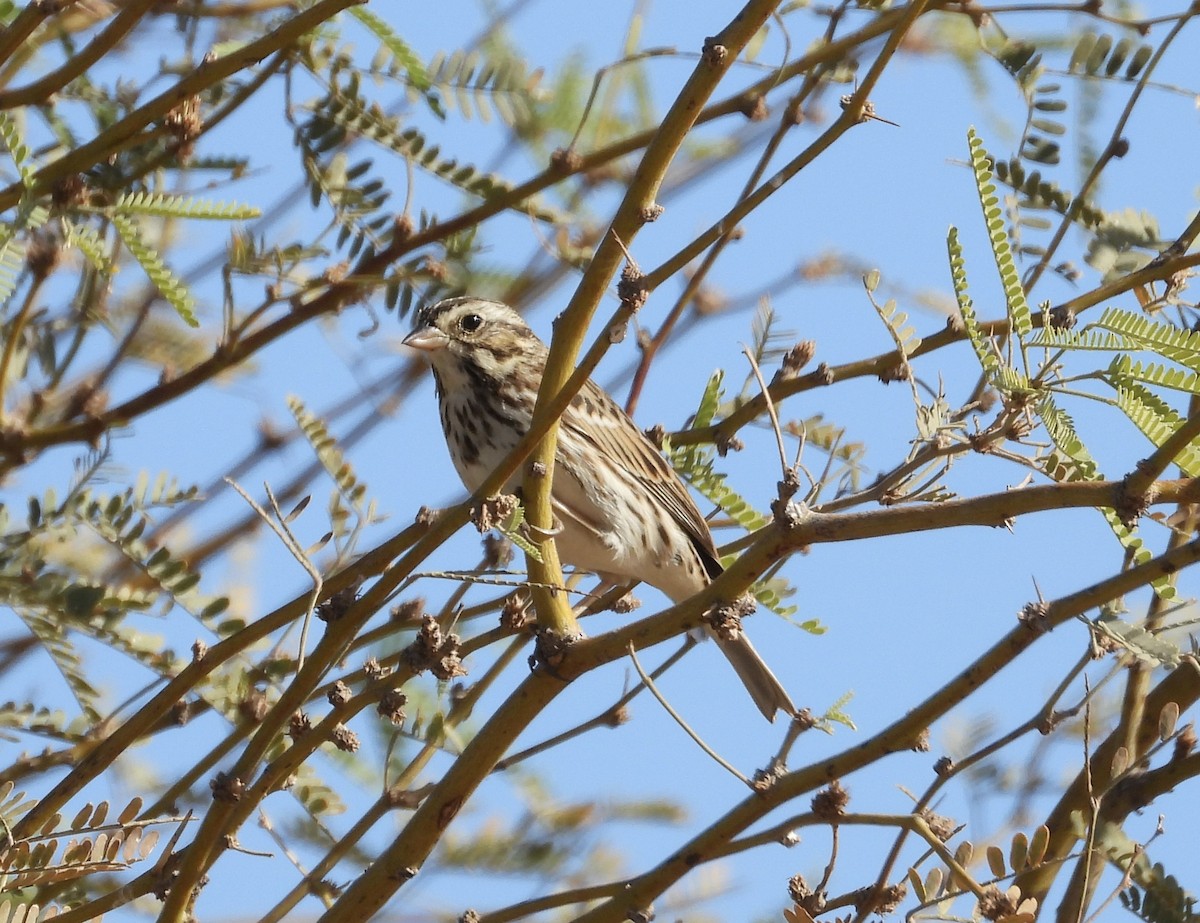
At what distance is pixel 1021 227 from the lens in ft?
11.4

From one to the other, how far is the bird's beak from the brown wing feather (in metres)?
0.37

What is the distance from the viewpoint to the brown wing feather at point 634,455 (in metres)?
4.49

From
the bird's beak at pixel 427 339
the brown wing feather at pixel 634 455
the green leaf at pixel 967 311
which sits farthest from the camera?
the brown wing feather at pixel 634 455

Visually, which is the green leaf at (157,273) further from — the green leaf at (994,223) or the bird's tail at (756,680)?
the bird's tail at (756,680)

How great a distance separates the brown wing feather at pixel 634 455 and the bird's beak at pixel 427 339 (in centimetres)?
37

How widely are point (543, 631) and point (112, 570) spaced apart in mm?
1644

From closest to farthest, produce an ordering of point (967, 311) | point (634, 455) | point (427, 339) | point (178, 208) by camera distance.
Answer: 1. point (967, 311)
2. point (178, 208)
3. point (427, 339)
4. point (634, 455)

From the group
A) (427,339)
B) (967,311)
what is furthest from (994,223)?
(427,339)

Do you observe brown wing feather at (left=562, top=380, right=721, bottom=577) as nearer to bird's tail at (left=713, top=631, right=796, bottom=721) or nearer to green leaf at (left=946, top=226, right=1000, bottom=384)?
bird's tail at (left=713, top=631, right=796, bottom=721)

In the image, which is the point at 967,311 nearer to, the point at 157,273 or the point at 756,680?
the point at 157,273

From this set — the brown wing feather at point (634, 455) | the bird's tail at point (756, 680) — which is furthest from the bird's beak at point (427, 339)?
the bird's tail at point (756, 680)

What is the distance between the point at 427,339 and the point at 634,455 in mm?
648

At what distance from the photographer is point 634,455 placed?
4582 millimetres

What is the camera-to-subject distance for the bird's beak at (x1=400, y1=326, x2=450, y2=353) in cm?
427
